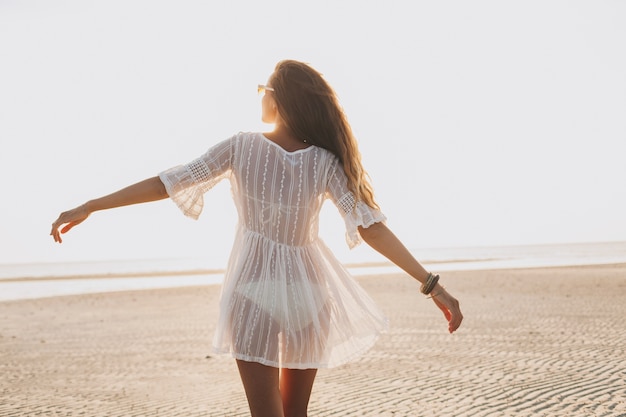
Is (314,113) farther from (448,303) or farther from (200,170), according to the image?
(448,303)

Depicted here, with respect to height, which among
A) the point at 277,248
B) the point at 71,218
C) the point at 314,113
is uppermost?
the point at 314,113

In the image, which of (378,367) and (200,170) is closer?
(200,170)

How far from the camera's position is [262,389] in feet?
8.15

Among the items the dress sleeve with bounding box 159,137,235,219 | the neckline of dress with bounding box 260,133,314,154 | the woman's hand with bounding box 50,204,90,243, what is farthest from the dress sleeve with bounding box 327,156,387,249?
the woman's hand with bounding box 50,204,90,243

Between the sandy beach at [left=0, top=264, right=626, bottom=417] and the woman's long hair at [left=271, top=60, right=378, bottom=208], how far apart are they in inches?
173

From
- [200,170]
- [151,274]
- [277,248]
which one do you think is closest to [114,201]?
[200,170]

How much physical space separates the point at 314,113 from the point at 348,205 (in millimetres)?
385

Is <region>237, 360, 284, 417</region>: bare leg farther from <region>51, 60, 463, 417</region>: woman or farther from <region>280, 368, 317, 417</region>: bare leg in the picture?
<region>280, 368, 317, 417</region>: bare leg

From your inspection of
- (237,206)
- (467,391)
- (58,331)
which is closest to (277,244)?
(237,206)

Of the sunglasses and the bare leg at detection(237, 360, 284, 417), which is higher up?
the sunglasses

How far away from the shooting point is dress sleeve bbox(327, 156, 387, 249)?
8.63 feet

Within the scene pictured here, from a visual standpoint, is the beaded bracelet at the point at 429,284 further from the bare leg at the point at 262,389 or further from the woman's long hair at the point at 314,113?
the bare leg at the point at 262,389

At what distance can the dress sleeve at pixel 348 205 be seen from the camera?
8.63ft

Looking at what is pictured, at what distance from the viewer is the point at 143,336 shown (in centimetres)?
1316
